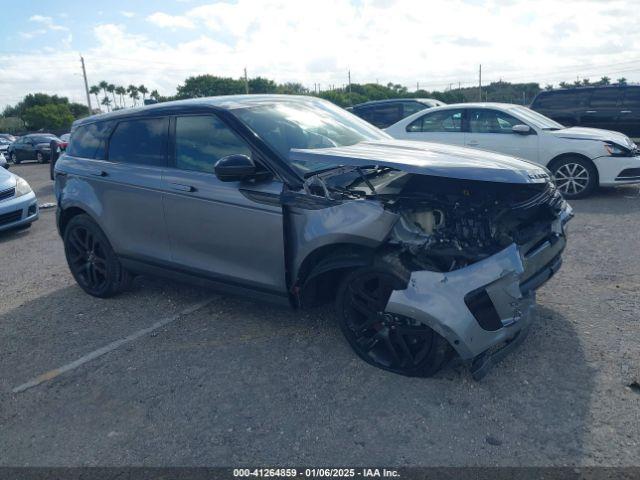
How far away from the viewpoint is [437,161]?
3377mm

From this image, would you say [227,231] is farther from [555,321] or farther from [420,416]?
[555,321]

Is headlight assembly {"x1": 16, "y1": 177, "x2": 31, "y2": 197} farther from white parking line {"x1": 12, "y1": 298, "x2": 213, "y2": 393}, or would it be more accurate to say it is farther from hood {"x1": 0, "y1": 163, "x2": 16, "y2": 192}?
white parking line {"x1": 12, "y1": 298, "x2": 213, "y2": 393}

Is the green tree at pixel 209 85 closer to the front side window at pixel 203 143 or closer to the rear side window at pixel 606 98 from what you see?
the rear side window at pixel 606 98

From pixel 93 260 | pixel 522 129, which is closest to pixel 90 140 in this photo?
pixel 93 260

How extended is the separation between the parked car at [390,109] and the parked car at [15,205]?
7.37 metres

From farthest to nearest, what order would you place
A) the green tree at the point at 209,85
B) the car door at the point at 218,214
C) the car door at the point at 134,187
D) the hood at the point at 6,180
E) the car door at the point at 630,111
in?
1. the green tree at the point at 209,85
2. the car door at the point at 630,111
3. the hood at the point at 6,180
4. the car door at the point at 134,187
5. the car door at the point at 218,214

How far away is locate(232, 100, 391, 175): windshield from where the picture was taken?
13.0 ft

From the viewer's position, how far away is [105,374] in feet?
12.2

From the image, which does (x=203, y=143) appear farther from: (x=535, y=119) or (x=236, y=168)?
(x=535, y=119)

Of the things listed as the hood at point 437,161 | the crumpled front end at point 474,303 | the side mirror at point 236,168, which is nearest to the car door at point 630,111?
the hood at point 437,161

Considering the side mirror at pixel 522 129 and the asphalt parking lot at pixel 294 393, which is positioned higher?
the side mirror at pixel 522 129

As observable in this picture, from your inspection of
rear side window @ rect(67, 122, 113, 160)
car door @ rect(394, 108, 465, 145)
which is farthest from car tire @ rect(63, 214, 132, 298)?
car door @ rect(394, 108, 465, 145)

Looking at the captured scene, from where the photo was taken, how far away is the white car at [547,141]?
8.08 metres

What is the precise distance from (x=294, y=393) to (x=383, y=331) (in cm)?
68
